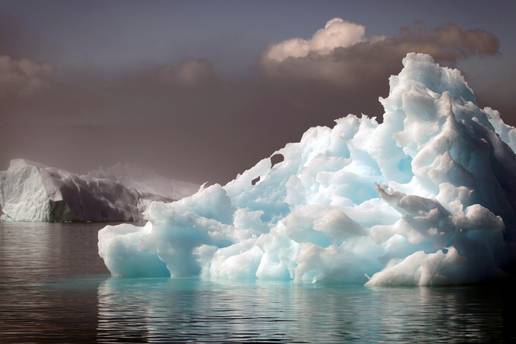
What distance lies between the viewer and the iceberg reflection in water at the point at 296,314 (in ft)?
55.9

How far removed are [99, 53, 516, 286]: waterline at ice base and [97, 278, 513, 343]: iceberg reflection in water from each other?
1.13 meters

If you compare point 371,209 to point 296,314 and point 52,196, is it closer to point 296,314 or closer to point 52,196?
point 296,314

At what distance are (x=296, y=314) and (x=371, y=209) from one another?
7751 mm

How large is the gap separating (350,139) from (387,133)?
10.7 ft

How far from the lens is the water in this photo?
17062mm

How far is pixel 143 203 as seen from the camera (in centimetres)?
11762

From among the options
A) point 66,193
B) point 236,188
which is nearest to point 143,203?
point 66,193

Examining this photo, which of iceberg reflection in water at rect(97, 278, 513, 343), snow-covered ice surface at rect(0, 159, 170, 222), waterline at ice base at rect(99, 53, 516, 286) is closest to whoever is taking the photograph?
iceberg reflection in water at rect(97, 278, 513, 343)

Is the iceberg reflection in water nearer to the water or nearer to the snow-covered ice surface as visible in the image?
the water

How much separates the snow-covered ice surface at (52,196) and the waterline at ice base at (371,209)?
7575cm

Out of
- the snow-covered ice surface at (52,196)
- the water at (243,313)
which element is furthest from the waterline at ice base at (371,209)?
the snow-covered ice surface at (52,196)

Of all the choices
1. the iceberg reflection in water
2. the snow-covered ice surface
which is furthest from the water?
the snow-covered ice surface

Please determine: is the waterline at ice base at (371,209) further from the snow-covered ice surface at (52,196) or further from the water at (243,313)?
the snow-covered ice surface at (52,196)

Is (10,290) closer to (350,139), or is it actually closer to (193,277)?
(193,277)
